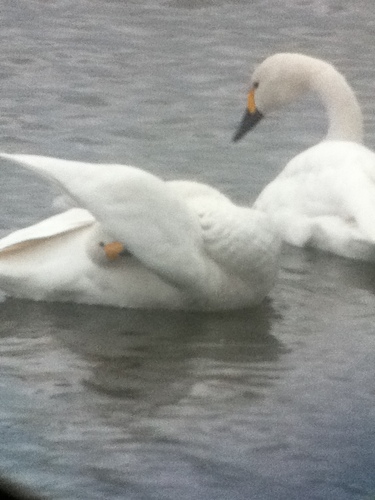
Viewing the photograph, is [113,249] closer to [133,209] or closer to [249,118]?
[133,209]

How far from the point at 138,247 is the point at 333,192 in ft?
4.27

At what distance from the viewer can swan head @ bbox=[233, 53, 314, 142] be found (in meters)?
7.06

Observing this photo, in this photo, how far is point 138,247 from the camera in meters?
4.98

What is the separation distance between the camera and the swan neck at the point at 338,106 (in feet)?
22.7

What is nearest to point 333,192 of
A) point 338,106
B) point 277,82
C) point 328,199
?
point 328,199

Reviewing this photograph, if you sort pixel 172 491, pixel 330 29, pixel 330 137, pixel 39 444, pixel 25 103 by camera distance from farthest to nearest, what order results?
1. pixel 330 29
2. pixel 25 103
3. pixel 330 137
4. pixel 39 444
5. pixel 172 491

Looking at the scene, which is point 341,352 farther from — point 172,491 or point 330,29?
point 330,29

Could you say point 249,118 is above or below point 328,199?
below

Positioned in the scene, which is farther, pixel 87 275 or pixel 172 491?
pixel 87 275

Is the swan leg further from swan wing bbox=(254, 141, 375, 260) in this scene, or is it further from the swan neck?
the swan neck

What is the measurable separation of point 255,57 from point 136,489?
584 centimetres

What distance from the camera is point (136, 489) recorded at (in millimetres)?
4070

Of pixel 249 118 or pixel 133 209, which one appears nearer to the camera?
pixel 133 209

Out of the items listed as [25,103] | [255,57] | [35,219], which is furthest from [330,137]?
[255,57]
